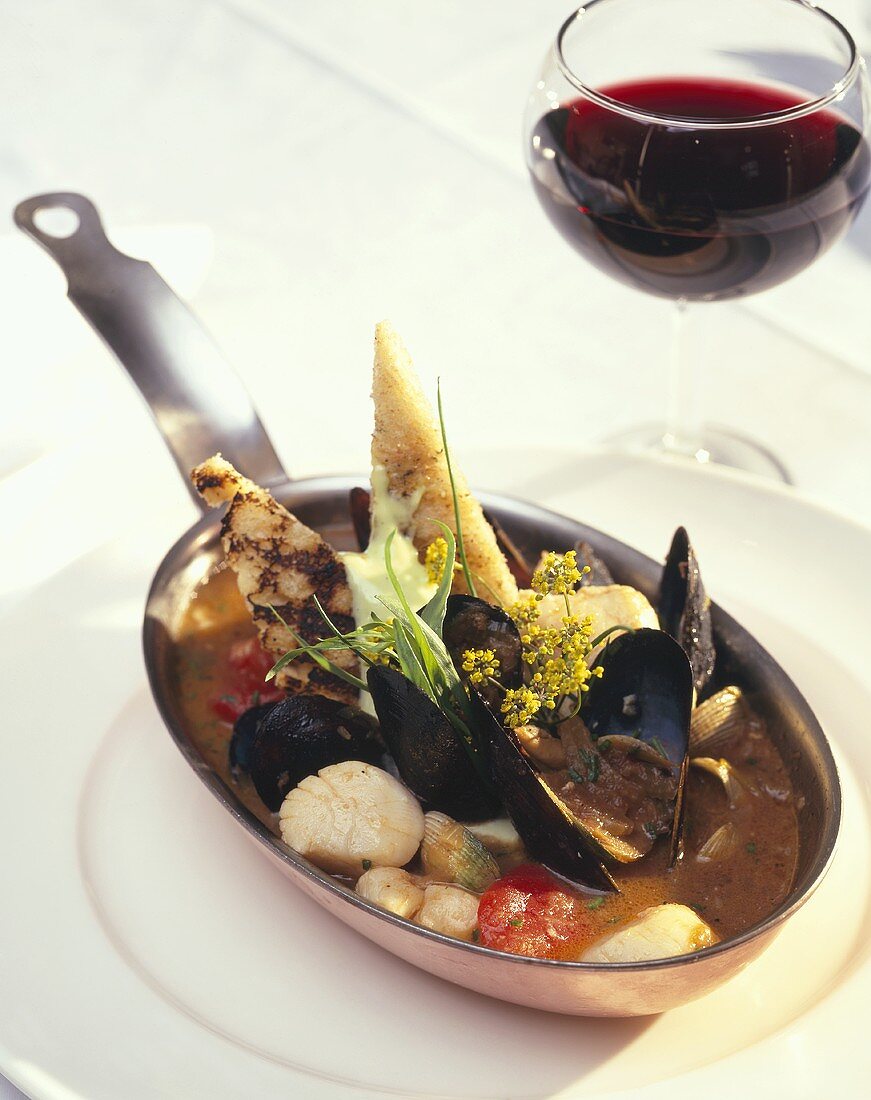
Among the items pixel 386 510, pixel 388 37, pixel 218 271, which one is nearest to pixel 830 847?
pixel 386 510

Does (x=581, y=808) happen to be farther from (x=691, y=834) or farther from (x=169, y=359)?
(x=169, y=359)

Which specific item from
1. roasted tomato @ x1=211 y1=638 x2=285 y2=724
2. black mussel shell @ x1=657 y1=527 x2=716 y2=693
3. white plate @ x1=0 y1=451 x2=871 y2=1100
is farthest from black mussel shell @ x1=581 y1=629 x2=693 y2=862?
roasted tomato @ x1=211 y1=638 x2=285 y2=724

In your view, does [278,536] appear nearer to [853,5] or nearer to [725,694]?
[725,694]

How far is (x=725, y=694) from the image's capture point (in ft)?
7.31

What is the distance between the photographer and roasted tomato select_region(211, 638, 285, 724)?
2381 millimetres

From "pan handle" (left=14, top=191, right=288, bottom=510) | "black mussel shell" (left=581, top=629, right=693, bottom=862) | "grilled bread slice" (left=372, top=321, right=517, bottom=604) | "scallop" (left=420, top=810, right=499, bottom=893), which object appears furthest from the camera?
"pan handle" (left=14, top=191, right=288, bottom=510)

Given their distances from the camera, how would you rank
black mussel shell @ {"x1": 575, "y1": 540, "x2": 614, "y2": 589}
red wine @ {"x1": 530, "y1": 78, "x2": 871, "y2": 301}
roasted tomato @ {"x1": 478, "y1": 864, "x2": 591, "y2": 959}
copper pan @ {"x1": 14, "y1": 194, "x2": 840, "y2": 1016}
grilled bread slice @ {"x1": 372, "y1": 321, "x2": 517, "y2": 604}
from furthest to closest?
1. red wine @ {"x1": 530, "y1": 78, "x2": 871, "y2": 301}
2. black mussel shell @ {"x1": 575, "y1": 540, "x2": 614, "y2": 589}
3. grilled bread slice @ {"x1": 372, "y1": 321, "x2": 517, "y2": 604}
4. roasted tomato @ {"x1": 478, "y1": 864, "x2": 591, "y2": 959}
5. copper pan @ {"x1": 14, "y1": 194, "x2": 840, "y2": 1016}

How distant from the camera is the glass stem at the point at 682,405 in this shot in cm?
316

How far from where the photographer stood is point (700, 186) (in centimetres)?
255

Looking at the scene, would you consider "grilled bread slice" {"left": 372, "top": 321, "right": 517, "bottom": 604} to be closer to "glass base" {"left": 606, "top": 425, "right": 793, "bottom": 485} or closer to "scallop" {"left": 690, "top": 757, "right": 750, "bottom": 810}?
"scallop" {"left": 690, "top": 757, "right": 750, "bottom": 810}

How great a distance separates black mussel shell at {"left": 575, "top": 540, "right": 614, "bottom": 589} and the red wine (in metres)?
0.66

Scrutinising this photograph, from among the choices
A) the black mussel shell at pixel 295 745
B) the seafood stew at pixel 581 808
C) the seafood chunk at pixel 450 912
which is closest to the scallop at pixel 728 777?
the seafood stew at pixel 581 808

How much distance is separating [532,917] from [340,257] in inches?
97.5

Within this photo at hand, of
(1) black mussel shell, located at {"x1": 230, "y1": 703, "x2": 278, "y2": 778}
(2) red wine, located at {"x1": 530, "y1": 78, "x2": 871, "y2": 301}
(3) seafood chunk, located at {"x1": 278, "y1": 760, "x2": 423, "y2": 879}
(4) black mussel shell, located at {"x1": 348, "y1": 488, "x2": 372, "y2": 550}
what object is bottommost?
(1) black mussel shell, located at {"x1": 230, "y1": 703, "x2": 278, "y2": 778}
